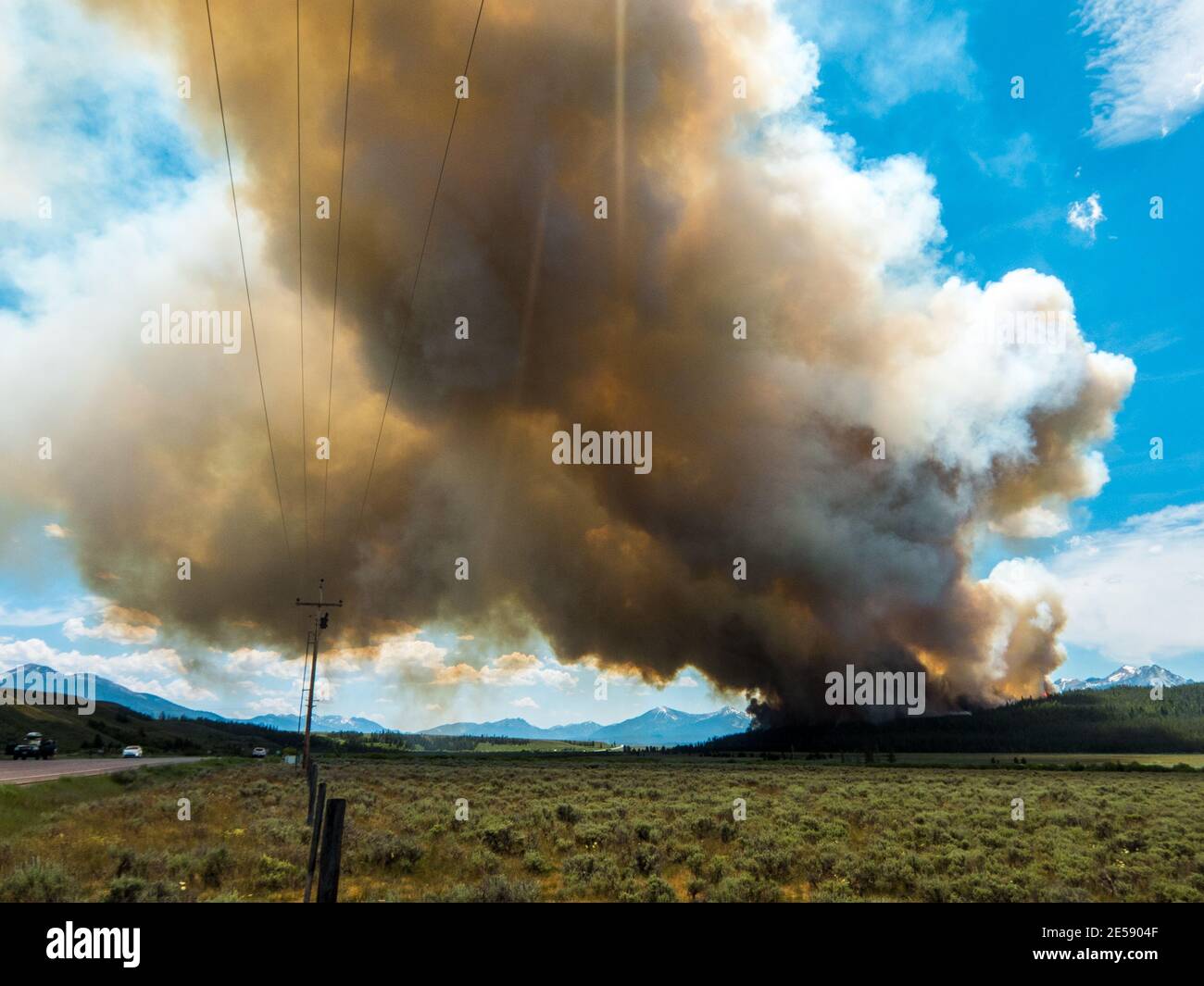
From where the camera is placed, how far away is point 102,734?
11381 cm

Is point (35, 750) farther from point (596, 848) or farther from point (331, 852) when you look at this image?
point (331, 852)

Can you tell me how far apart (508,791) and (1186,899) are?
2860cm

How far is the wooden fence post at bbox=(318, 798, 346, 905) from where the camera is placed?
27.3 feet

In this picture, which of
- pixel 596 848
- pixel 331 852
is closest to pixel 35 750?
pixel 596 848

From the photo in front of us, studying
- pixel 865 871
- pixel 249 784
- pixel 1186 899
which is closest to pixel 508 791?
pixel 249 784

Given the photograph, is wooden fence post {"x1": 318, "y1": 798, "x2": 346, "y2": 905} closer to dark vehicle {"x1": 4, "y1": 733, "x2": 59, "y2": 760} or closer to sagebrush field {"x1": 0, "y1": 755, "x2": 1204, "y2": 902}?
sagebrush field {"x1": 0, "y1": 755, "x2": 1204, "y2": 902}

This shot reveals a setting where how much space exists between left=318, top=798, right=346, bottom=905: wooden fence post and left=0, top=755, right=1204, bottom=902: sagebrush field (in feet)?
19.0

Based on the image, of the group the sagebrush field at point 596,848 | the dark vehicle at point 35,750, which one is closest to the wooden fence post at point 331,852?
the sagebrush field at point 596,848

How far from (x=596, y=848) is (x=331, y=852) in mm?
12790

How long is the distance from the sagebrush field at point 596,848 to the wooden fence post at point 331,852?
5792 mm

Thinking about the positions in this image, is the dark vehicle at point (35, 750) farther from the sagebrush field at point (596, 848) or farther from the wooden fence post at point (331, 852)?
the wooden fence post at point (331, 852)

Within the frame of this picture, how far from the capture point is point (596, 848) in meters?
19.3
